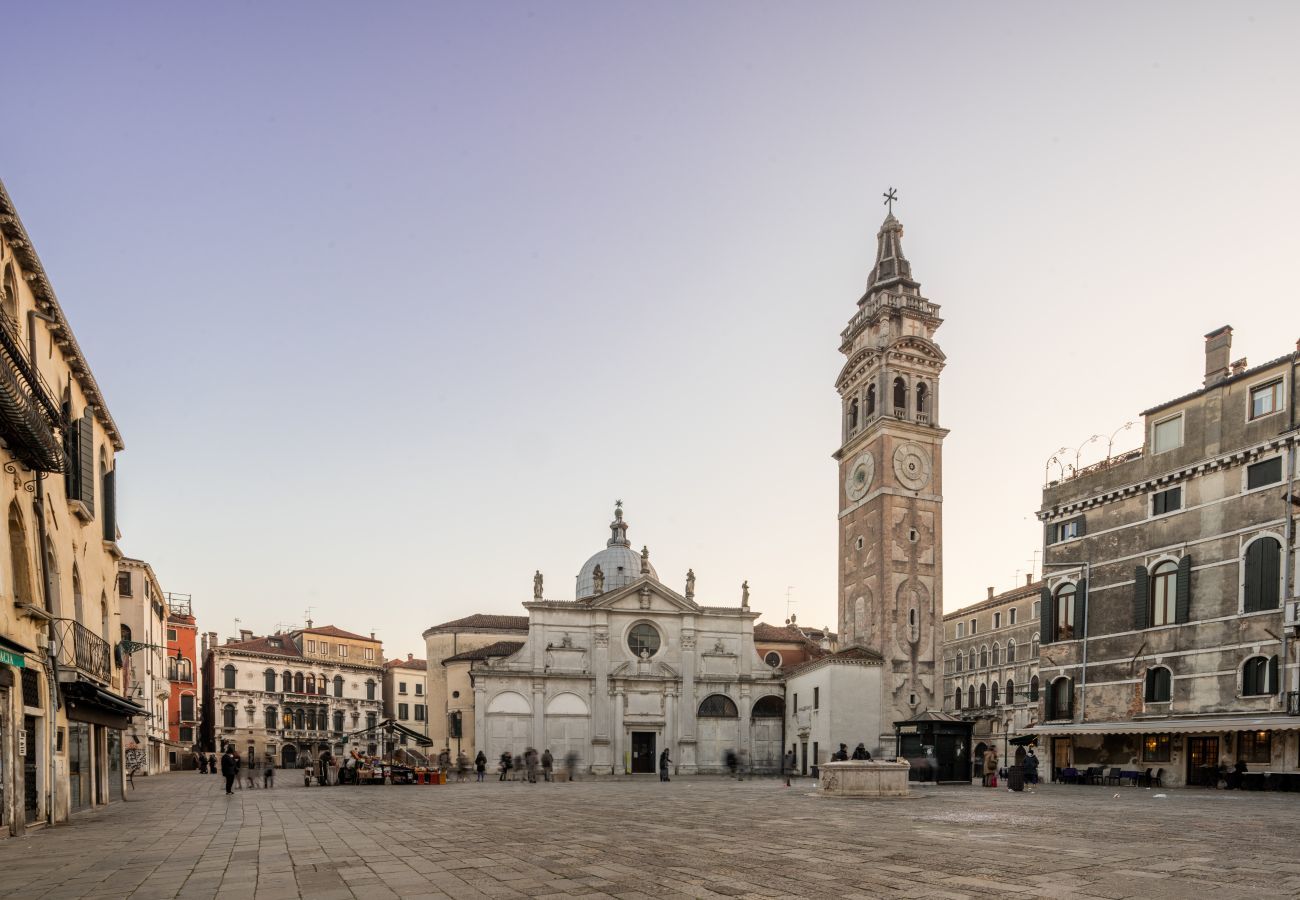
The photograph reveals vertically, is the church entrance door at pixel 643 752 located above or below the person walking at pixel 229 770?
below

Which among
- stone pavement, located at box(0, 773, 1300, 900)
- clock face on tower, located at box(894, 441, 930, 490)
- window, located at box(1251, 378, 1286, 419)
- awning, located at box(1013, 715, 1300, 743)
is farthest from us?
clock face on tower, located at box(894, 441, 930, 490)

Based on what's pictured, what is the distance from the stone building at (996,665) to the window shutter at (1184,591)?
2209 centimetres

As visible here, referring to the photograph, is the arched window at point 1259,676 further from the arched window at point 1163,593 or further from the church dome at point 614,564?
the church dome at point 614,564

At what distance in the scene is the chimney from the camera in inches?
1129

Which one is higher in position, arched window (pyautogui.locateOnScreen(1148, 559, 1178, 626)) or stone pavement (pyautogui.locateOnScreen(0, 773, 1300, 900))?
arched window (pyautogui.locateOnScreen(1148, 559, 1178, 626))

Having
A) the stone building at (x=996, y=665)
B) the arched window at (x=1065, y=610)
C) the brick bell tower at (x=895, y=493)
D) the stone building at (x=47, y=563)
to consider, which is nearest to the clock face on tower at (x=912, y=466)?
the brick bell tower at (x=895, y=493)

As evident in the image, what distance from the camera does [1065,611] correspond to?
32.8 meters

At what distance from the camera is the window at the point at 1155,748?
27.8 metres

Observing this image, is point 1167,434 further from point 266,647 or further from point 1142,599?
point 266,647

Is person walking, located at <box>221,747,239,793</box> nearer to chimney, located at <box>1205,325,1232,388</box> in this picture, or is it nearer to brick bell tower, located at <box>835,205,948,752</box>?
brick bell tower, located at <box>835,205,948,752</box>

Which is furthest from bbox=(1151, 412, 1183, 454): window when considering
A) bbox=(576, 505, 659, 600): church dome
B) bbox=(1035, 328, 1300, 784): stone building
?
bbox=(576, 505, 659, 600): church dome

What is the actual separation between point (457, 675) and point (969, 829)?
3867 centimetres

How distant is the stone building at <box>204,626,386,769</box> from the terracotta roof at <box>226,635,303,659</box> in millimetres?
72

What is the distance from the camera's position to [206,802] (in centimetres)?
2269
